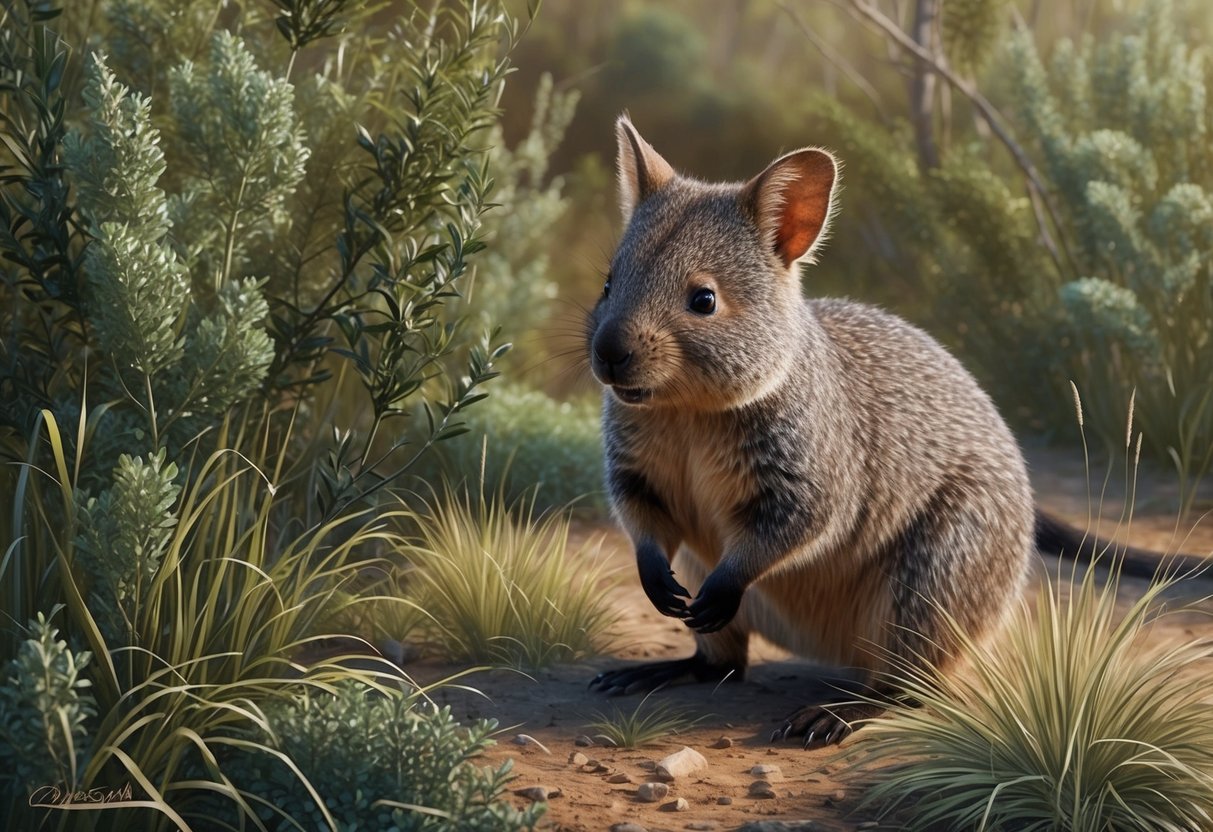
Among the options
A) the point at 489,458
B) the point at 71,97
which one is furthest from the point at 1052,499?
the point at 71,97

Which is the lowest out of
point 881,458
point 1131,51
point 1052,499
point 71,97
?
point 1052,499

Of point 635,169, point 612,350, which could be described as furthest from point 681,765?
point 635,169

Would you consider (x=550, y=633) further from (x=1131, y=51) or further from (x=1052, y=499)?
(x=1131, y=51)

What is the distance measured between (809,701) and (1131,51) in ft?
14.9

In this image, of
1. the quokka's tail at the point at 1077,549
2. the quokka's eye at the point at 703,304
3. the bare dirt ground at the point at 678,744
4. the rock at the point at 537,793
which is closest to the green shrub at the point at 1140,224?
the bare dirt ground at the point at 678,744

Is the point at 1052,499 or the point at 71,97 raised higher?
the point at 71,97

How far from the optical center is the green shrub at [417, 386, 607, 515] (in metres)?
6.53

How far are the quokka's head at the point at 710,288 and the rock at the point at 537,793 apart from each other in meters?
1.07

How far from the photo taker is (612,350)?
3871 millimetres

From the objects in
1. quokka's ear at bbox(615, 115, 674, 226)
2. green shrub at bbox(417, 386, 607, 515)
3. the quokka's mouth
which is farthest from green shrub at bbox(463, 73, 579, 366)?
the quokka's mouth

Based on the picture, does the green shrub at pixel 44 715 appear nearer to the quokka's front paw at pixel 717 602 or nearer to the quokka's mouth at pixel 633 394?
the quokka's mouth at pixel 633 394

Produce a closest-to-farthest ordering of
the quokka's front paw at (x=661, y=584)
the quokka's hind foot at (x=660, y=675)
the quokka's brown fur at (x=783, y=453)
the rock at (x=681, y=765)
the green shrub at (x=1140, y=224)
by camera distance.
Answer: the rock at (x=681, y=765) < the quokka's brown fur at (x=783, y=453) < the quokka's front paw at (x=661, y=584) < the quokka's hind foot at (x=660, y=675) < the green shrub at (x=1140, y=224)

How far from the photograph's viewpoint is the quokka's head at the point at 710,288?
3957 mm

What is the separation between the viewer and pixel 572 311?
9.55 m
